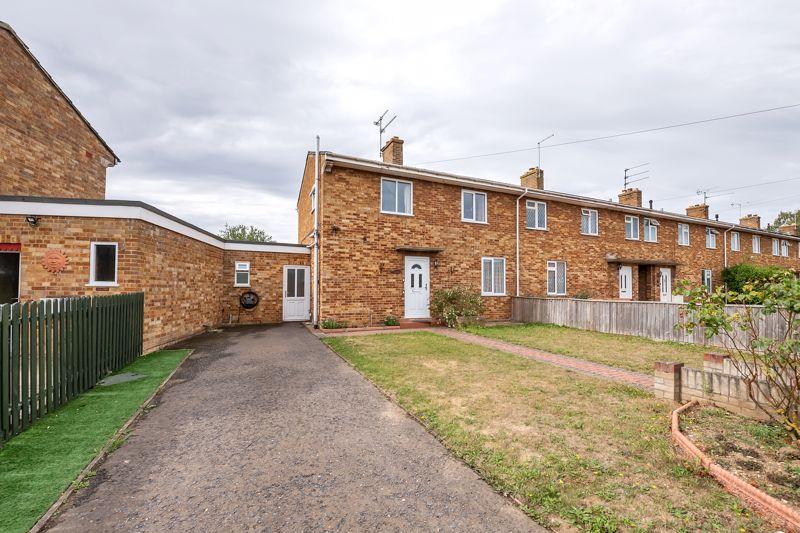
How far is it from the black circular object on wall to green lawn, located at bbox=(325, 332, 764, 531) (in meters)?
9.00

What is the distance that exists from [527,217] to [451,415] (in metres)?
13.3

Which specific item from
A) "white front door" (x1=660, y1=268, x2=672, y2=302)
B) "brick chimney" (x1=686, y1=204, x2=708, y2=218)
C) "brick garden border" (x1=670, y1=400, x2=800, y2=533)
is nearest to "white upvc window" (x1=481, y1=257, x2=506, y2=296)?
"brick garden border" (x1=670, y1=400, x2=800, y2=533)

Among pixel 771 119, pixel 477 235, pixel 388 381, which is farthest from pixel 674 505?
pixel 771 119

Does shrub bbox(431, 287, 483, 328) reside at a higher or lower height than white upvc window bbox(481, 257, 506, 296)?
lower

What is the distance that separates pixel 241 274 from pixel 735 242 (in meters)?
31.7

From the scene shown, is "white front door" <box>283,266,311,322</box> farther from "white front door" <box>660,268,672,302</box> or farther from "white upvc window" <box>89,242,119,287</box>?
"white front door" <box>660,268,672,302</box>

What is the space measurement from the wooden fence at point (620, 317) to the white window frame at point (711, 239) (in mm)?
16967

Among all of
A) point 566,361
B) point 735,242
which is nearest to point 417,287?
point 566,361

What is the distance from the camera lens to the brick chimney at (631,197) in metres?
19.5

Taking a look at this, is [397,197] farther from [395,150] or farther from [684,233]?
[684,233]

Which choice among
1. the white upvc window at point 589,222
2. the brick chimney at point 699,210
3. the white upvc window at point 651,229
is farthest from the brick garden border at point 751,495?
the brick chimney at point 699,210

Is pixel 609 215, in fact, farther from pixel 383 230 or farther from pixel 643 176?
pixel 383 230

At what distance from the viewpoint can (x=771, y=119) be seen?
41.3 feet

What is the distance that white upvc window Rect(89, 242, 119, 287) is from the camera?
26.4 feet
